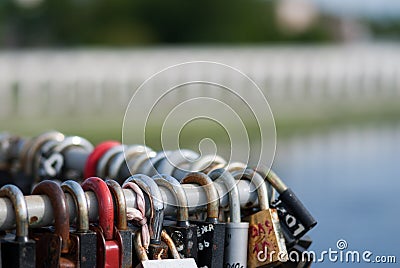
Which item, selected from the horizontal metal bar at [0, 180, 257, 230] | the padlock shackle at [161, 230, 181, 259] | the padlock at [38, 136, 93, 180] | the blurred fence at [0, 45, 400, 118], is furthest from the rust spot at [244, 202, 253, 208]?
the blurred fence at [0, 45, 400, 118]

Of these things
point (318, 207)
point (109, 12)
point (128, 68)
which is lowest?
point (318, 207)

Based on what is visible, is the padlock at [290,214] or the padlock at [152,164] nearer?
the padlock at [290,214]

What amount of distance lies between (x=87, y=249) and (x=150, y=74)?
619cm

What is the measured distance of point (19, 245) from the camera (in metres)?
0.75

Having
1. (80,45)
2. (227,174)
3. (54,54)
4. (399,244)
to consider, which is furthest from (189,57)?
(227,174)

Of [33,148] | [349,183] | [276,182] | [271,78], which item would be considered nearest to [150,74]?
[271,78]

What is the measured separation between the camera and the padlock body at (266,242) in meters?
0.91

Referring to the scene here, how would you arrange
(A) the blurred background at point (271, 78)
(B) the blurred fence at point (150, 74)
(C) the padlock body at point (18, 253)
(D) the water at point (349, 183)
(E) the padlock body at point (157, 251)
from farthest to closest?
(B) the blurred fence at point (150, 74) → (A) the blurred background at point (271, 78) → (D) the water at point (349, 183) → (E) the padlock body at point (157, 251) → (C) the padlock body at point (18, 253)

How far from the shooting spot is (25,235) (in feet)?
2.49

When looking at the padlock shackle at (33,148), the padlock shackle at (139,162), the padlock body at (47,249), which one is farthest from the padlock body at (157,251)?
the padlock shackle at (33,148)

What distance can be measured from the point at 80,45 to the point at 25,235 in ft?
36.4

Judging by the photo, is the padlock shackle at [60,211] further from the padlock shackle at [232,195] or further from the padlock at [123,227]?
the padlock shackle at [232,195]

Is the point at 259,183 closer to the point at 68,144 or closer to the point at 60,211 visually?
the point at 60,211

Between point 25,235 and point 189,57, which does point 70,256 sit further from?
point 189,57
